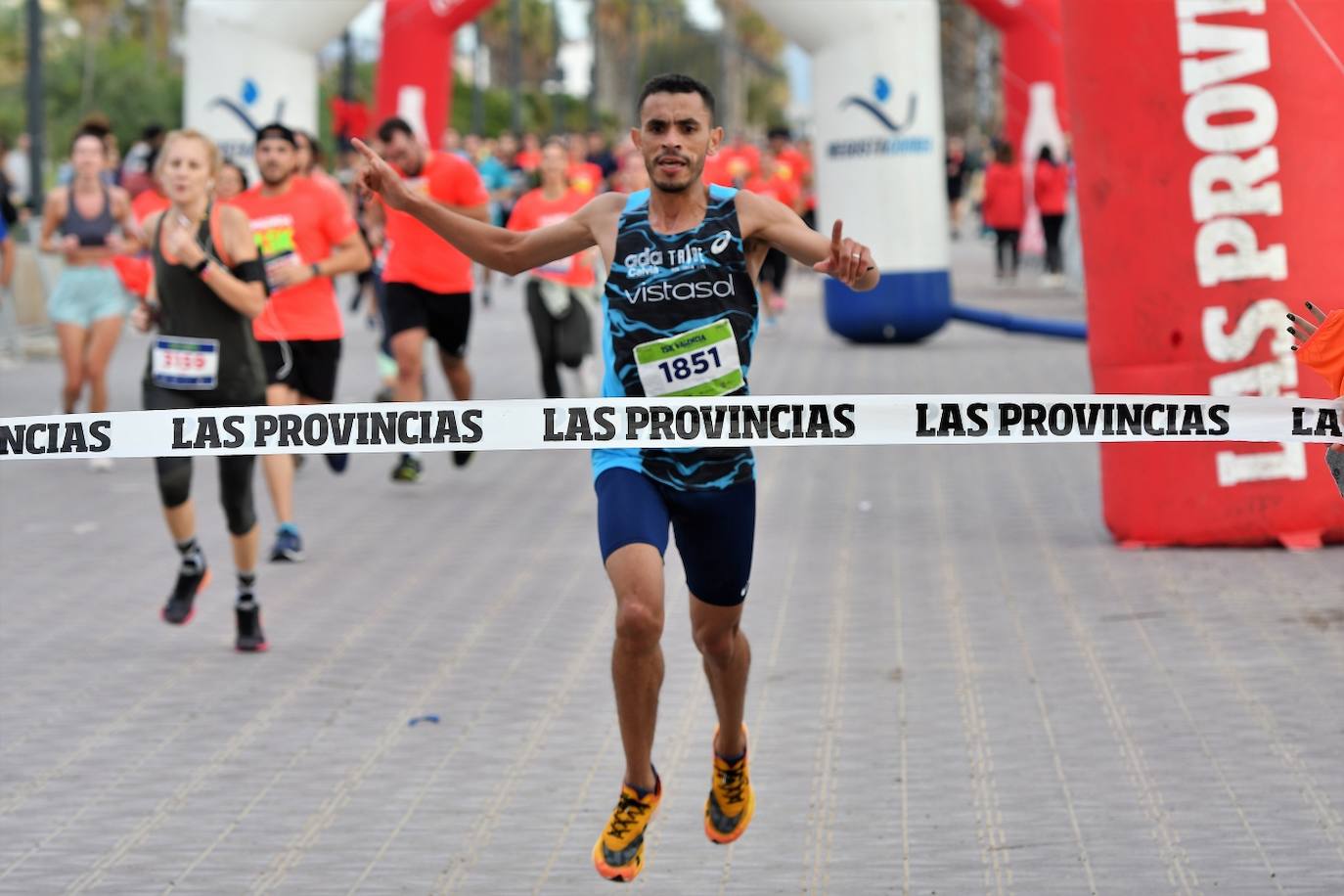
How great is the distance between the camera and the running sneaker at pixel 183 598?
8156 mm

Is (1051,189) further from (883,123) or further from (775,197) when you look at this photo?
(883,123)

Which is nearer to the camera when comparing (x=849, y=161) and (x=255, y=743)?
(x=255, y=743)

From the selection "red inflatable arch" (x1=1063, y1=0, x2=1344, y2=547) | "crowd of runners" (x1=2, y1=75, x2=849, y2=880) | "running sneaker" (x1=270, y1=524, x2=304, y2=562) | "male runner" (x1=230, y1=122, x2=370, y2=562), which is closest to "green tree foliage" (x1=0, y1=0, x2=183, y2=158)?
"crowd of runners" (x1=2, y1=75, x2=849, y2=880)

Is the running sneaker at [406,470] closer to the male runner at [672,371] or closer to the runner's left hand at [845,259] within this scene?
the male runner at [672,371]

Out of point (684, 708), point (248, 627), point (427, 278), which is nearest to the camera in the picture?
point (684, 708)

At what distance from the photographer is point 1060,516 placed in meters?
10.9

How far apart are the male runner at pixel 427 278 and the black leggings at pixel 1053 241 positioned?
15974mm

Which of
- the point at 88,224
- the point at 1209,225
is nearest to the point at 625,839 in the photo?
the point at 1209,225

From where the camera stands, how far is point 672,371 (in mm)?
5160

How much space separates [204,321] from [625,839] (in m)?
3.44

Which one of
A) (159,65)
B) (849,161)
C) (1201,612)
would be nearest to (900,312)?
(849,161)

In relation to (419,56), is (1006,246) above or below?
below

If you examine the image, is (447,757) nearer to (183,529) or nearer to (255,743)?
(255,743)

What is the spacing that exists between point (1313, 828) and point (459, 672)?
124 inches
